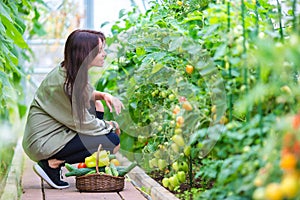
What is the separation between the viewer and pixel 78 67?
4.57m

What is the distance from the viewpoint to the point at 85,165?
461 cm

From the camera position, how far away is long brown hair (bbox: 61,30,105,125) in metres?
4.57

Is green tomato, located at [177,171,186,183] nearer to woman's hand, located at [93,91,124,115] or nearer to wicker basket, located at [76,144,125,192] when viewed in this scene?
wicker basket, located at [76,144,125,192]

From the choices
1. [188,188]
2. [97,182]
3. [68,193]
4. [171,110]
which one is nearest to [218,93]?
[171,110]

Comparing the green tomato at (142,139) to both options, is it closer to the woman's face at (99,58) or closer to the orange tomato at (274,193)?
the woman's face at (99,58)

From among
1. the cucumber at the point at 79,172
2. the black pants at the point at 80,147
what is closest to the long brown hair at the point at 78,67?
the black pants at the point at 80,147

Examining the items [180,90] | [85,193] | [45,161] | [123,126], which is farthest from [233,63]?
[123,126]

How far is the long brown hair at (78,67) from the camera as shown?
4570 millimetres

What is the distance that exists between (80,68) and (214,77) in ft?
4.95

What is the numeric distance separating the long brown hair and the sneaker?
38cm

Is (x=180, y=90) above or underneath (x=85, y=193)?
above

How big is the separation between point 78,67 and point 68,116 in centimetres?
36

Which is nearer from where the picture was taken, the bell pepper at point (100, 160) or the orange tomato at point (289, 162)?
the orange tomato at point (289, 162)

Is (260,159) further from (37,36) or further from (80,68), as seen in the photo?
(37,36)
